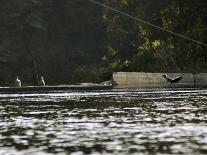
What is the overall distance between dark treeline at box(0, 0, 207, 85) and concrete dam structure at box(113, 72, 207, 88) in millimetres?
10928

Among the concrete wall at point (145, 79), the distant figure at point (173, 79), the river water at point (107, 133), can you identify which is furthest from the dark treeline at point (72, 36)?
the river water at point (107, 133)

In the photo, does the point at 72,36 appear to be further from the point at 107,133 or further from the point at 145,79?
the point at 107,133

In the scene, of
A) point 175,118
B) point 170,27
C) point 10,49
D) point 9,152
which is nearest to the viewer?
point 9,152

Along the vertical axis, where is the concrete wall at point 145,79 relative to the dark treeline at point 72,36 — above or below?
below

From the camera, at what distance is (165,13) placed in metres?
60.0

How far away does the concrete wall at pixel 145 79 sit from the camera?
4659 centimetres

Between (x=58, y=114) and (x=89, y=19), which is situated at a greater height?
(x=89, y=19)

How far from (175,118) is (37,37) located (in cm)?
6957

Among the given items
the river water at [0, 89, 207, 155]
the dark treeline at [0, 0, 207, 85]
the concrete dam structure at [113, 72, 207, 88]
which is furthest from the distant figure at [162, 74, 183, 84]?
the river water at [0, 89, 207, 155]

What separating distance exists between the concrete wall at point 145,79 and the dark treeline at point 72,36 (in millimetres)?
10857

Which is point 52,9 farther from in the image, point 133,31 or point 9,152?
point 9,152

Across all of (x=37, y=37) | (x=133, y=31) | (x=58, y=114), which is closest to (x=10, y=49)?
(x=37, y=37)

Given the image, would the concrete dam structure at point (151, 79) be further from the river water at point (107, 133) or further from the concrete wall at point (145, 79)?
the river water at point (107, 133)

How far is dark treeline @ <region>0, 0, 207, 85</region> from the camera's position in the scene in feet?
210
